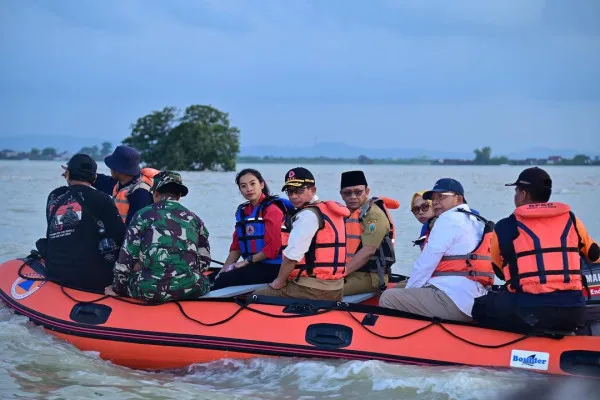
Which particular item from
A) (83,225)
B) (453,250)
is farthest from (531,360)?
(83,225)

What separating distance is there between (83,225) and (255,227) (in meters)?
1.30

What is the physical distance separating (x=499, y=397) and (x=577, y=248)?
98cm

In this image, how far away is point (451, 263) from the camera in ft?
16.1

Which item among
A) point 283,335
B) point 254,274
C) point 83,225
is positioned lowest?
point 283,335

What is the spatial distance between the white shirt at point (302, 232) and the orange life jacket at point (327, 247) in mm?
44

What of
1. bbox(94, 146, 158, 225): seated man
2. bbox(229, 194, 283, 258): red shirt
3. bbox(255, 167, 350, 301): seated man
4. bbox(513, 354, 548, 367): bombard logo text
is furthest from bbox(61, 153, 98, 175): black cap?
bbox(513, 354, 548, 367): bombard logo text

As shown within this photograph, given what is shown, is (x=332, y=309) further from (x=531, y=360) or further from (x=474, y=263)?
(x=531, y=360)

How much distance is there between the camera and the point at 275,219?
5855 mm

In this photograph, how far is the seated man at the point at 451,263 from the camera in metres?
4.84

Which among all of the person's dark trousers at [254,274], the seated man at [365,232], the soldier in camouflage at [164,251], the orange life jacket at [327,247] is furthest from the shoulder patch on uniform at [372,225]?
the soldier in camouflage at [164,251]

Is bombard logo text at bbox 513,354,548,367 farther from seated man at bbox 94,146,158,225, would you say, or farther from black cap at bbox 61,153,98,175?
black cap at bbox 61,153,98,175

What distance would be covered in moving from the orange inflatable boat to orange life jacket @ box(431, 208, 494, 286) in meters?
0.33

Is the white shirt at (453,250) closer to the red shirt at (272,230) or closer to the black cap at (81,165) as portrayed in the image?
the red shirt at (272,230)

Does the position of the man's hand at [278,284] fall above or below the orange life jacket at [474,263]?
below
